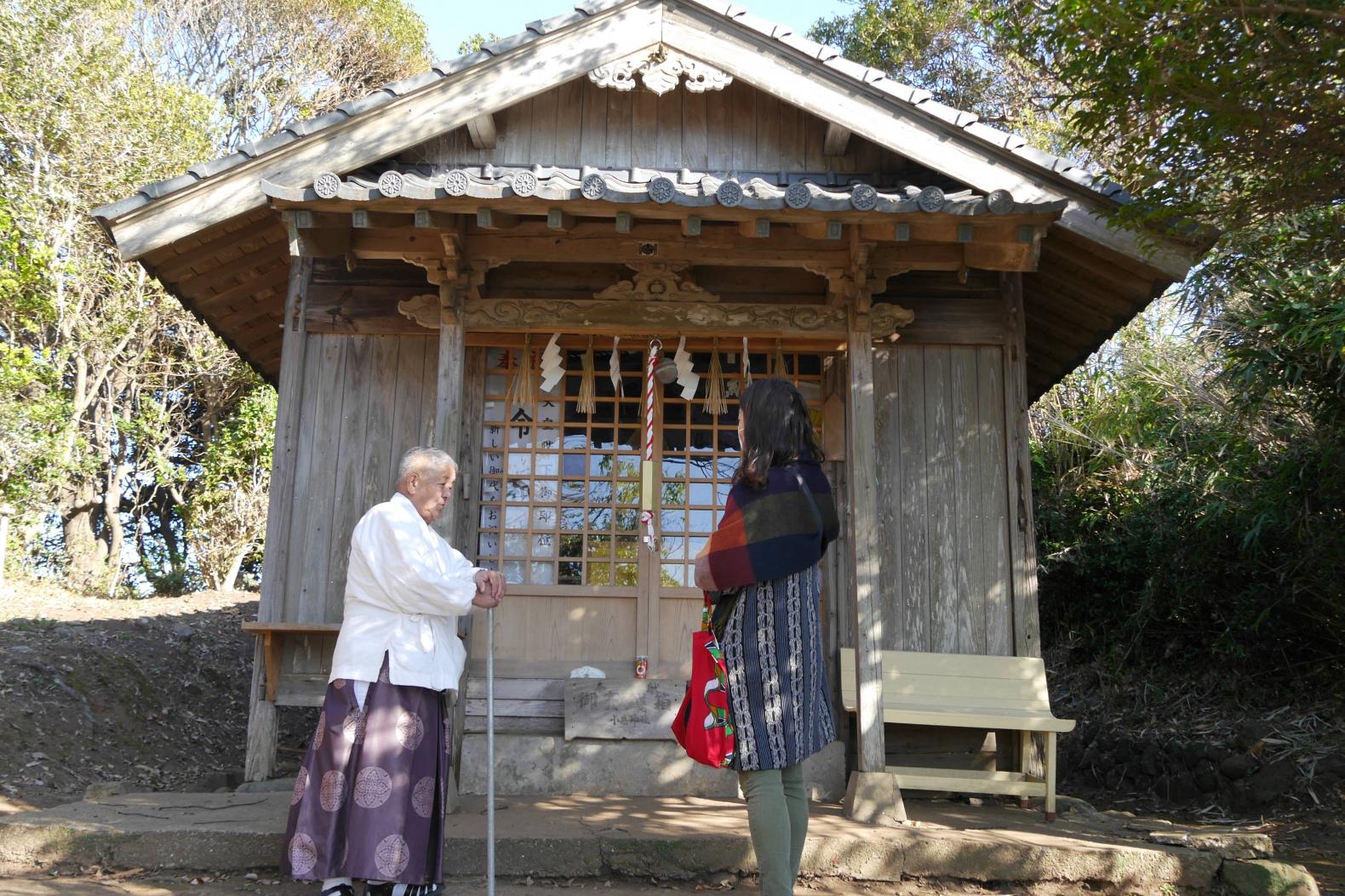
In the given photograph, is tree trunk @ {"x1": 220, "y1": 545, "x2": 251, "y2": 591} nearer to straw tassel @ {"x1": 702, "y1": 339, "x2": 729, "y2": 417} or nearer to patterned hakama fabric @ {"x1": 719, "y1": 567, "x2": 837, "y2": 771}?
straw tassel @ {"x1": 702, "y1": 339, "x2": 729, "y2": 417}

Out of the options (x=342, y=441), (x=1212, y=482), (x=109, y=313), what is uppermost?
(x=109, y=313)

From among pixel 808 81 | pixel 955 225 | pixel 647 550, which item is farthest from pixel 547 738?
pixel 808 81

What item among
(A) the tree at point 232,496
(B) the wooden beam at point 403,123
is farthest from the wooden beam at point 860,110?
(A) the tree at point 232,496

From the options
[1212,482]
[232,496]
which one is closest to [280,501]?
→ [1212,482]

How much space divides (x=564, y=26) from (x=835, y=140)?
6.19 feet

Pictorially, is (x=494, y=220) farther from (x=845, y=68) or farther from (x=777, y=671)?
(x=777, y=671)

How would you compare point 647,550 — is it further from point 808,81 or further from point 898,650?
point 808,81

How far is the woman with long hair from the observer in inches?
135

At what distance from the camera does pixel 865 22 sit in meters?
19.1

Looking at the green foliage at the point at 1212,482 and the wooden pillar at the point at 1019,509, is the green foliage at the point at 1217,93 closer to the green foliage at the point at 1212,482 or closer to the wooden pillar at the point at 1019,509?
the green foliage at the point at 1212,482

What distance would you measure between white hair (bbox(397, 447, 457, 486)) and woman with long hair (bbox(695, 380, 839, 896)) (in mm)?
1201

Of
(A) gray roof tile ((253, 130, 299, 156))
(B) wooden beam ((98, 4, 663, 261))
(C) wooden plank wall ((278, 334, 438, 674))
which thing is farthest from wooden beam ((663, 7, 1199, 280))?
(C) wooden plank wall ((278, 334, 438, 674))

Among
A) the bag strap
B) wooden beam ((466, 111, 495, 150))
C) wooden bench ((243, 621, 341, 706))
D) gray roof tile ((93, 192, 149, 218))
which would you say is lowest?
wooden bench ((243, 621, 341, 706))

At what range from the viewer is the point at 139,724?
28.1ft
